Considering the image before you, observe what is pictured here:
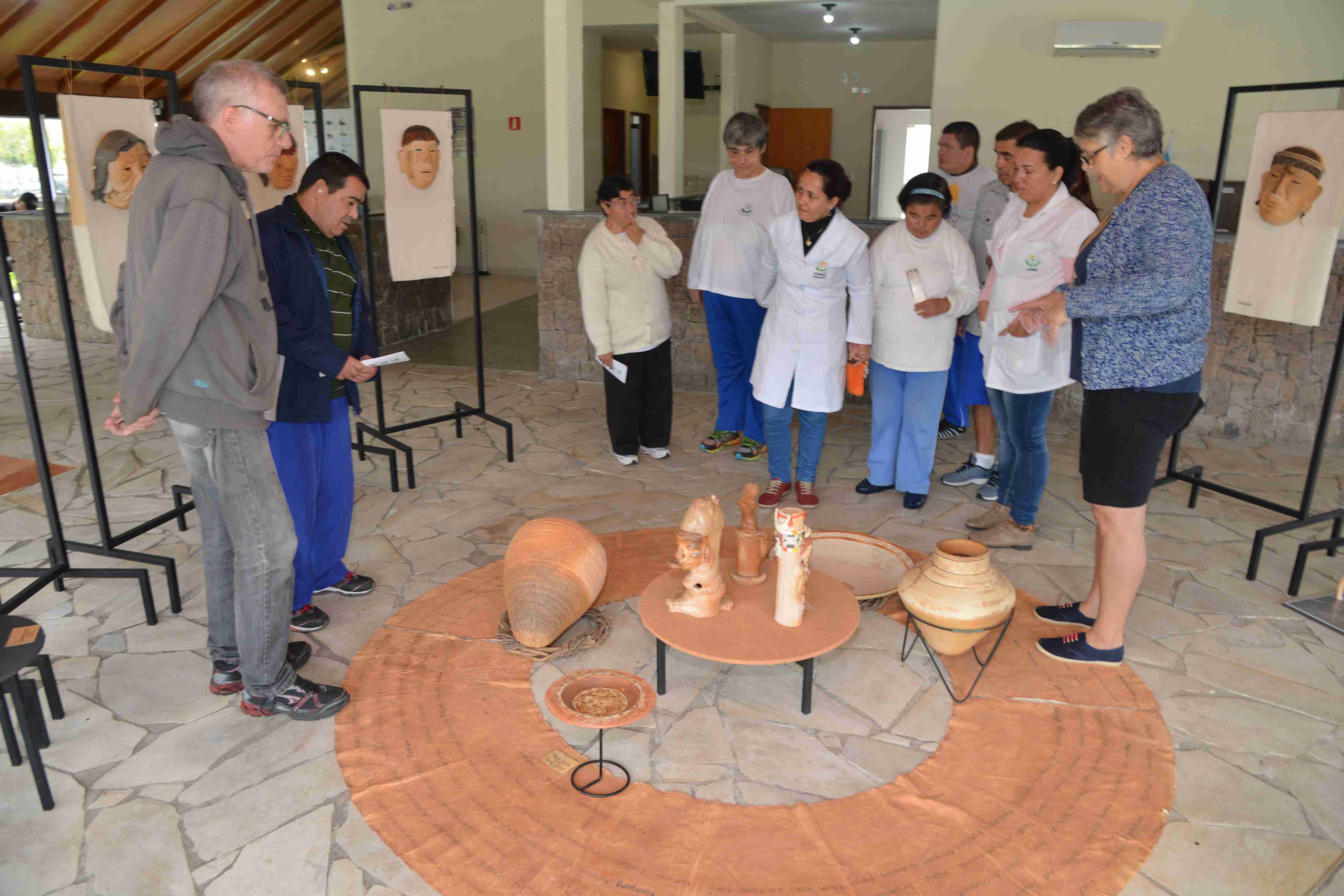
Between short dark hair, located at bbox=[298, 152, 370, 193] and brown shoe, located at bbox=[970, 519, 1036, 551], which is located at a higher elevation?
short dark hair, located at bbox=[298, 152, 370, 193]

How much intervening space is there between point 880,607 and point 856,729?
0.80m

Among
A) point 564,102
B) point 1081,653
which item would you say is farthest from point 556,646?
point 564,102

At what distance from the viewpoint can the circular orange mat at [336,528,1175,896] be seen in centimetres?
220

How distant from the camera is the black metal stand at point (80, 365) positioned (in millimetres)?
3123

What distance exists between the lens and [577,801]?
96.0 inches

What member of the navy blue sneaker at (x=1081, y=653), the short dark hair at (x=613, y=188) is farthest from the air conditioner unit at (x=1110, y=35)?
the navy blue sneaker at (x=1081, y=653)

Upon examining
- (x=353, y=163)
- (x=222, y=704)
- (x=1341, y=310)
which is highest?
(x=353, y=163)

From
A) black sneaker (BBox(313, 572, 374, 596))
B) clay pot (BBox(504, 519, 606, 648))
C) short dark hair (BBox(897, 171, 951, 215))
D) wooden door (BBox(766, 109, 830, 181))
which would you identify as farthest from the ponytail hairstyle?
wooden door (BBox(766, 109, 830, 181))

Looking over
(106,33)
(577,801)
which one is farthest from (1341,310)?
(106,33)

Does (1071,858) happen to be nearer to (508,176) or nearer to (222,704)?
(222,704)

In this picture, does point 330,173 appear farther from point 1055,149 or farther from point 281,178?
point 1055,149

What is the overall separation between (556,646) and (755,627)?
793 millimetres

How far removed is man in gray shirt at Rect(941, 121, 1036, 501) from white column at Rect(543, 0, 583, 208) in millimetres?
3020

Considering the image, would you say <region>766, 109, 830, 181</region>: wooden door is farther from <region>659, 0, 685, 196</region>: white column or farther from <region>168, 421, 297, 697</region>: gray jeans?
<region>168, 421, 297, 697</region>: gray jeans
